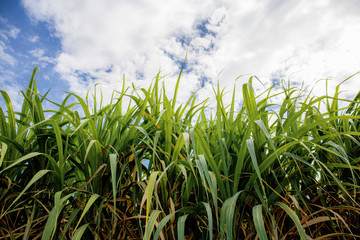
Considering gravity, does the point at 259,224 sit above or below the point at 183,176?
below

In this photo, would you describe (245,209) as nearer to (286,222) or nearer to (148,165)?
(286,222)

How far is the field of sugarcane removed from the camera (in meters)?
0.76

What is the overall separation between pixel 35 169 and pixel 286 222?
3.06ft

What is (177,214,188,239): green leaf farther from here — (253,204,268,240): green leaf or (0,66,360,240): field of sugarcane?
(253,204,268,240): green leaf

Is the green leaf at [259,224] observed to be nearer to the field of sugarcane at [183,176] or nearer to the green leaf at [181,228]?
the field of sugarcane at [183,176]

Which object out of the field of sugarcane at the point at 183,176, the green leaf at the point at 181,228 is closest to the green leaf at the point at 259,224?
the field of sugarcane at the point at 183,176

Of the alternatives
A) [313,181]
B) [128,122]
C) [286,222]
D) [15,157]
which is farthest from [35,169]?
[313,181]

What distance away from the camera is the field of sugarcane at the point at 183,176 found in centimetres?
76

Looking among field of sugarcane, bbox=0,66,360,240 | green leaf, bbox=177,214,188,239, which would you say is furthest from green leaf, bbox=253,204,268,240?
green leaf, bbox=177,214,188,239

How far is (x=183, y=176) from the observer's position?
900 mm

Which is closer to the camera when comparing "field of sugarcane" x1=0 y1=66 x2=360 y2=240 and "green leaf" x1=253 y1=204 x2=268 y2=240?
"green leaf" x1=253 y1=204 x2=268 y2=240

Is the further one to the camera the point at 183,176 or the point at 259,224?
the point at 183,176

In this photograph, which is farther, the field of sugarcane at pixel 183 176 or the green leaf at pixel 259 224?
the field of sugarcane at pixel 183 176

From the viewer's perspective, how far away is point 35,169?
95 centimetres
